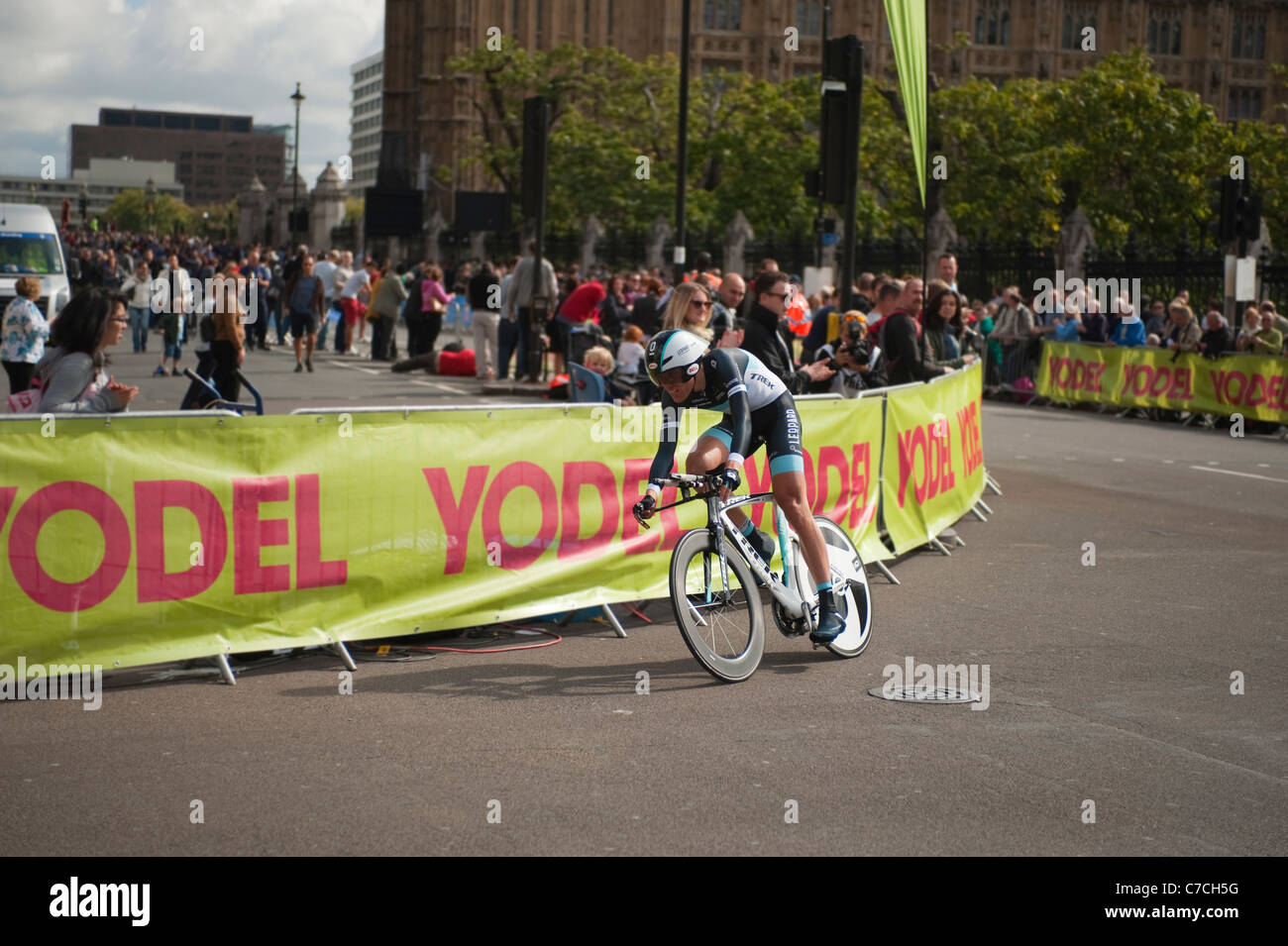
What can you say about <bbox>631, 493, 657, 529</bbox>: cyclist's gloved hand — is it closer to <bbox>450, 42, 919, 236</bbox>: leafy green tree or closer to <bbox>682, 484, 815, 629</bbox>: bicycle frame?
<bbox>682, 484, 815, 629</bbox>: bicycle frame

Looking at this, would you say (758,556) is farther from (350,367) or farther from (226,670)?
(350,367)

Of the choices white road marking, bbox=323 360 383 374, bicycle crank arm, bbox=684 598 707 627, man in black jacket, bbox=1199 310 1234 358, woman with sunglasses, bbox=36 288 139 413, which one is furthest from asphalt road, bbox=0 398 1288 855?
white road marking, bbox=323 360 383 374

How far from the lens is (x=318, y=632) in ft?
26.8

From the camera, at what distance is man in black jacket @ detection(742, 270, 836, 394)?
11.2 m

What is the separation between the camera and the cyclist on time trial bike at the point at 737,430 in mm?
7695

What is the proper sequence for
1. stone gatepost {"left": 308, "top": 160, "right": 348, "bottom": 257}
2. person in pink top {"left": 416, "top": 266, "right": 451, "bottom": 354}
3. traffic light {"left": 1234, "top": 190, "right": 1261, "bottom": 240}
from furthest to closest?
stone gatepost {"left": 308, "top": 160, "right": 348, "bottom": 257}
person in pink top {"left": 416, "top": 266, "right": 451, "bottom": 354}
traffic light {"left": 1234, "top": 190, "right": 1261, "bottom": 240}

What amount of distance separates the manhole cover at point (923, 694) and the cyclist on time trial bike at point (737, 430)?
1.85 feet

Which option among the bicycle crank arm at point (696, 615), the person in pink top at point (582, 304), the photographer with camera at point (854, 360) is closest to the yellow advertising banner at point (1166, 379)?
the person in pink top at point (582, 304)

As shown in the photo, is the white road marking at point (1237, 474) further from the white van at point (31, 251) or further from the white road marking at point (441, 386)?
the white van at point (31, 251)

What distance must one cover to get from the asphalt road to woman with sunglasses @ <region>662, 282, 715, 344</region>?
1.65m

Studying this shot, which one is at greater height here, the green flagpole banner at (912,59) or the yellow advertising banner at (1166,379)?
the green flagpole banner at (912,59)
